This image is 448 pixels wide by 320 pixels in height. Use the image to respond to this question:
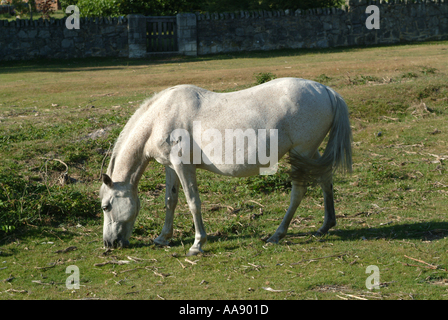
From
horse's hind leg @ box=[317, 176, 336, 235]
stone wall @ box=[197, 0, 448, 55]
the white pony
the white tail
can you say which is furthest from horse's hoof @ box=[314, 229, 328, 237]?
stone wall @ box=[197, 0, 448, 55]

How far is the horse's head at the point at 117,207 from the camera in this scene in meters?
5.41

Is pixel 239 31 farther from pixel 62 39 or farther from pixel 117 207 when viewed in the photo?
pixel 117 207

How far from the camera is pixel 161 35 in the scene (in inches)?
771

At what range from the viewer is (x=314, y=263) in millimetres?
5031

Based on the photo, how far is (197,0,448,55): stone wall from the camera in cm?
1983

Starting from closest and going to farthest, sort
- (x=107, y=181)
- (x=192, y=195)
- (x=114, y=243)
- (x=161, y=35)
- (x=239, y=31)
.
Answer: (x=107, y=181), (x=192, y=195), (x=114, y=243), (x=161, y=35), (x=239, y=31)

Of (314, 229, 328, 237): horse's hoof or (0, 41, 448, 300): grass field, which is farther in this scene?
(314, 229, 328, 237): horse's hoof

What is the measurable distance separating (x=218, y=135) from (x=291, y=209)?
1.25 metres

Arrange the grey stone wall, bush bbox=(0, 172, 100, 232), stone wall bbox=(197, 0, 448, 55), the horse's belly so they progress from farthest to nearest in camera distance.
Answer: stone wall bbox=(197, 0, 448, 55), the grey stone wall, bush bbox=(0, 172, 100, 232), the horse's belly

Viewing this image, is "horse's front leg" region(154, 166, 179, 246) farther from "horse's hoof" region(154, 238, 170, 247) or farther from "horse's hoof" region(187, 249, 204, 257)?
"horse's hoof" region(187, 249, 204, 257)

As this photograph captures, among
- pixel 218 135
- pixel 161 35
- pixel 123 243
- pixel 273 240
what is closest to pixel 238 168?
pixel 218 135

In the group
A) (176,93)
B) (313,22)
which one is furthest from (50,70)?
(176,93)

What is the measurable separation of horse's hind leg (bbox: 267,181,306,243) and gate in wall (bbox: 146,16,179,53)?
15158 mm
